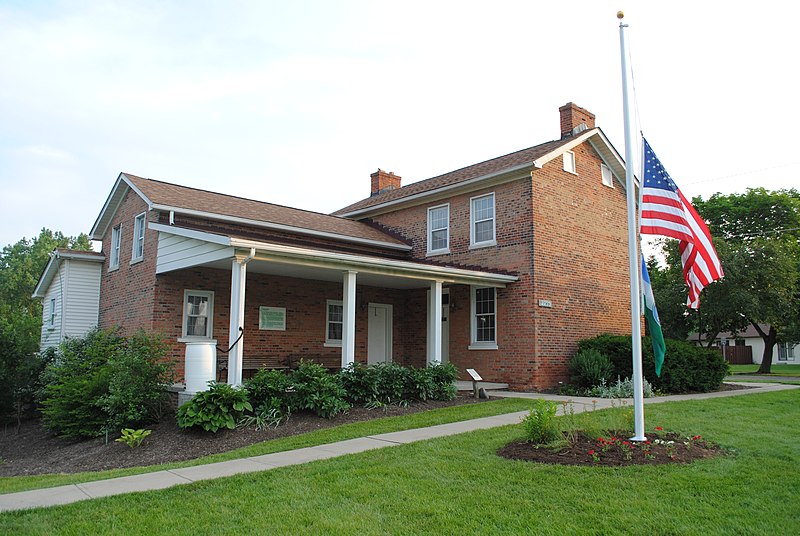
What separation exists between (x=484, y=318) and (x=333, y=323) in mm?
4330

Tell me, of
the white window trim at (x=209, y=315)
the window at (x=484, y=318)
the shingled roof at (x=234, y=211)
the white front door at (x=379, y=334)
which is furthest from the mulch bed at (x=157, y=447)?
the white front door at (x=379, y=334)

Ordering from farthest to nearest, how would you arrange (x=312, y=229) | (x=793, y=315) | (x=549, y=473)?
1. (x=793, y=315)
2. (x=312, y=229)
3. (x=549, y=473)

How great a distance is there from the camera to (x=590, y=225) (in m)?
18.1

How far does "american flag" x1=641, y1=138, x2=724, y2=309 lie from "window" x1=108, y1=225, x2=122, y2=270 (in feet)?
49.6

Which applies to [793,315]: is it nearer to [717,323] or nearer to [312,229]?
[717,323]

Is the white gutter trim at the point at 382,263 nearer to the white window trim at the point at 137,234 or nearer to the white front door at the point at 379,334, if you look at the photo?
the white front door at the point at 379,334

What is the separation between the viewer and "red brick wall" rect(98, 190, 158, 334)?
609 inches

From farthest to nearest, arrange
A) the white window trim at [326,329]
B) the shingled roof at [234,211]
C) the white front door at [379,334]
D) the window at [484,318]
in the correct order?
1. the white front door at [379,334]
2. the white window trim at [326,329]
3. the window at [484,318]
4. the shingled roof at [234,211]

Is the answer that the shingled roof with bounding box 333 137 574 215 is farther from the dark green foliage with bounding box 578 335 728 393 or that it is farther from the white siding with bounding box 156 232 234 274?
the white siding with bounding box 156 232 234 274

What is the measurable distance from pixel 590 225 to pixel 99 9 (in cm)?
1351

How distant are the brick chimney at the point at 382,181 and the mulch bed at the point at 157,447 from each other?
1458cm

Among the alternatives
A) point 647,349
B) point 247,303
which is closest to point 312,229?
point 247,303

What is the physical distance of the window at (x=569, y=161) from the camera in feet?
57.5

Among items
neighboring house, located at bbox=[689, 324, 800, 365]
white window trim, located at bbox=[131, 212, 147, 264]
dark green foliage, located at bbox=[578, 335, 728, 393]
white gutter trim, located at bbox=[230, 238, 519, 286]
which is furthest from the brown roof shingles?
neighboring house, located at bbox=[689, 324, 800, 365]
